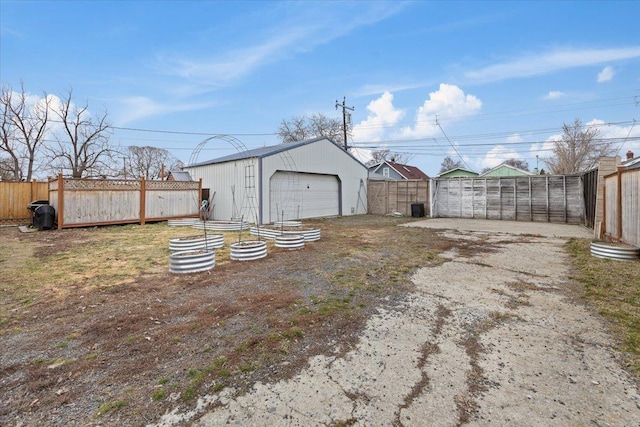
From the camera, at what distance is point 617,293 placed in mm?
3600

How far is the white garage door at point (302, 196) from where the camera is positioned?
12.9 meters

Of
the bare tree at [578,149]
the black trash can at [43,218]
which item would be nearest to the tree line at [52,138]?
the black trash can at [43,218]

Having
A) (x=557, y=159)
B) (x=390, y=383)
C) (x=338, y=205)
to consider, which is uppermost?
(x=557, y=159)

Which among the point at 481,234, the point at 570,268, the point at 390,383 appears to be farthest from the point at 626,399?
the point at 481,234

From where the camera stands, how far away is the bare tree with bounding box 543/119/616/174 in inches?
1013

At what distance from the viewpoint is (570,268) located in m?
4.88

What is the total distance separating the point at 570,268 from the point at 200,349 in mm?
5571

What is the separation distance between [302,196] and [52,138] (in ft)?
63.7

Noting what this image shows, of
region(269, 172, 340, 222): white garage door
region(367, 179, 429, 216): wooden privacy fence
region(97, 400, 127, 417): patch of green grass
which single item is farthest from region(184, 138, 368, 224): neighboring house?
region(97, 400, 127, 417): patch of green grass

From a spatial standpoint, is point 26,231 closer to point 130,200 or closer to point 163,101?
point 130,200

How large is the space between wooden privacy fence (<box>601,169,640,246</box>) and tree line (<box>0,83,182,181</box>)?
74.8 feet

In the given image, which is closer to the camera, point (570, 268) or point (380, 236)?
point (570, 268)

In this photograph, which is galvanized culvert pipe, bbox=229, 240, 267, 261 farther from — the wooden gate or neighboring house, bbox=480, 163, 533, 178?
neighboring house, bbox=480, 163, 533, 178

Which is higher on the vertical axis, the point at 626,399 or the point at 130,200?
the point at 130,200
